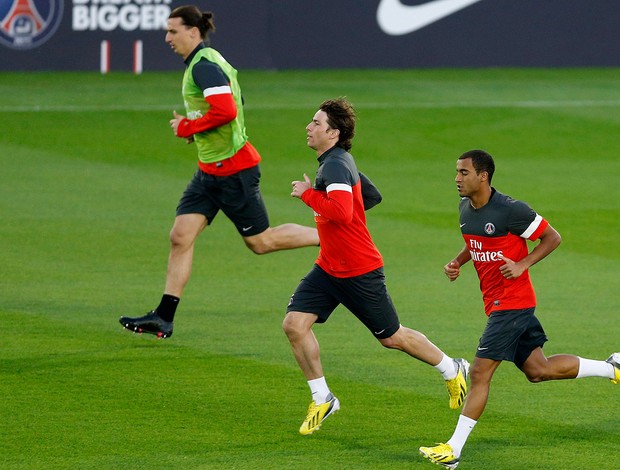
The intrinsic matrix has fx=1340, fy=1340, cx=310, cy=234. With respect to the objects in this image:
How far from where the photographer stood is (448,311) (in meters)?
12.4

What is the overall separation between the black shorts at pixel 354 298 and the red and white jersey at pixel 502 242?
74cm

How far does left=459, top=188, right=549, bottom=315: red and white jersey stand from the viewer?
27.3ft

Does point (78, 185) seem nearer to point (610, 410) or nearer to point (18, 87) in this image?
point (18, 87)

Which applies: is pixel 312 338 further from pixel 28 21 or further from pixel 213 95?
pixel 28 21

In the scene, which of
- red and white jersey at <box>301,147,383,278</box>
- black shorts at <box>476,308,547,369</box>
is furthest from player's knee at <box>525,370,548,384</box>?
red and white jersey at <box>301,147,383,278</box>

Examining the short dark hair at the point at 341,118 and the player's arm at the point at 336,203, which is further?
the short dark hair at the point at 341,118

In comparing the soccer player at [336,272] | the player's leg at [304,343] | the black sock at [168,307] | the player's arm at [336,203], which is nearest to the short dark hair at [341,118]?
the soccer player at [336,272]

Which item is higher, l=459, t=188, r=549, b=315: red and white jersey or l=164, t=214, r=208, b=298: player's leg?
l=459, t=188, r=549, b=315: red and white jersey

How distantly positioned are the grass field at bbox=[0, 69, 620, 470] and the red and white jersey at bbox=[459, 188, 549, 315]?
936 millimetres

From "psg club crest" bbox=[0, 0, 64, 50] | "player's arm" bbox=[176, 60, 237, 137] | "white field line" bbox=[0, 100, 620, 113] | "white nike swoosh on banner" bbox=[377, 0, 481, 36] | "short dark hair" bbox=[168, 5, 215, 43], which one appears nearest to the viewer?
"player's arm" bbox=[176, 60, 237, 137]

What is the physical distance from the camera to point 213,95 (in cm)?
1116

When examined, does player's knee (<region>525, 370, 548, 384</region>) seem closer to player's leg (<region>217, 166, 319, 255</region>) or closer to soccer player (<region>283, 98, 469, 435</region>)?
soccer player (<region>283, 98, 469, 435</region>)

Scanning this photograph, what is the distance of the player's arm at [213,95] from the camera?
1116 centimetres

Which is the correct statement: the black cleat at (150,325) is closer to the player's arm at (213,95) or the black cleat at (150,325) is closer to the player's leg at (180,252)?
the player's leg at (180,252)
